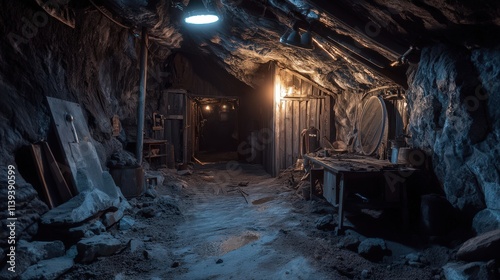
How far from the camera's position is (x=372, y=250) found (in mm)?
4363

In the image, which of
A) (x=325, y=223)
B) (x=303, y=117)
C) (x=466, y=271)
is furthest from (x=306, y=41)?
(x=303, y=117)

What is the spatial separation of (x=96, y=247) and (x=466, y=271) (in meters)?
4.52

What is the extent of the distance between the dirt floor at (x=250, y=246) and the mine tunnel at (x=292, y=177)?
0.03 meters

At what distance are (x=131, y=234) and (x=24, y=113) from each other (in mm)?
2625

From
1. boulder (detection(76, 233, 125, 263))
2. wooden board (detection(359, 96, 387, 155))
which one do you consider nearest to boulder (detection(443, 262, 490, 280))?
wooden board (detection(359, 96, 387, 155))

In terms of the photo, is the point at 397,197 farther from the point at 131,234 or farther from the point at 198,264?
the point at 131,234

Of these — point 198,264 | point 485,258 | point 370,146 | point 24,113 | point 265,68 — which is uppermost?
point 265,68

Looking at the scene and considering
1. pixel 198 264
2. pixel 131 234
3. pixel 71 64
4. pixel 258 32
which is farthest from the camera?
pixel 258 32

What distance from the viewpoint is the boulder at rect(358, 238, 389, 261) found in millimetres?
4355

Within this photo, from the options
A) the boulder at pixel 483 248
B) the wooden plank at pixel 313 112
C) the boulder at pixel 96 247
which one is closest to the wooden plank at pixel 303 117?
the wooden plank at pixel 313 112

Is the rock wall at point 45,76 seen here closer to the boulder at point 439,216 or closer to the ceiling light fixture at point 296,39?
the ceiling light fixture at point 296,39

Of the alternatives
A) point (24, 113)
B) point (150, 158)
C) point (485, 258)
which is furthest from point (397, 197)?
point (150, 158)

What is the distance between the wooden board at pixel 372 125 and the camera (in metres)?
6.46

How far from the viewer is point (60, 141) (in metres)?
5.29
